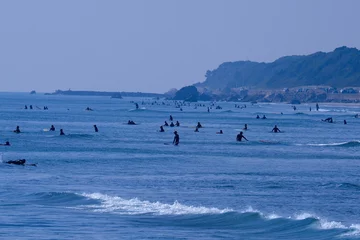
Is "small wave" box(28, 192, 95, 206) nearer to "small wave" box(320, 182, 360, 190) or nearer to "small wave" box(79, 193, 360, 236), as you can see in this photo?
"small wave" box(79, 193, 360, 236)

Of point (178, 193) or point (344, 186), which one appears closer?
point (178, 193)

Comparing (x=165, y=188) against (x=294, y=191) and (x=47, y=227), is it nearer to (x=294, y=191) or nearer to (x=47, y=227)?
(x=294, y=191)

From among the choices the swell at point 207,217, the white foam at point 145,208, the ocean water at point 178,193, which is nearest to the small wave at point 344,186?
the ocean water at point 178,193

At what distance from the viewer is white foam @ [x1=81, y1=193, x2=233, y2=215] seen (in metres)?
31.7

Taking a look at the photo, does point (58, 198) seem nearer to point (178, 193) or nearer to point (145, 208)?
point (145, 208)

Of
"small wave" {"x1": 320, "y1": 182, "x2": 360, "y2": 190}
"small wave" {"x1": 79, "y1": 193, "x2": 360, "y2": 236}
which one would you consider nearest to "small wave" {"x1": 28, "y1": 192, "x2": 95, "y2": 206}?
"small wave" {"x1": 79, "y1": 193, "x2": 360, "y2": 236}

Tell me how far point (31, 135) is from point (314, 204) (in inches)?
1868

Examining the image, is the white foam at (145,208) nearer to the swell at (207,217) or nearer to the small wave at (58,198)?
the swell at (207,217)

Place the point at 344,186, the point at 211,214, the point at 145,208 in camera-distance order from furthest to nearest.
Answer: the point at 344,186 < the point at 145,208 < the point at 211,214

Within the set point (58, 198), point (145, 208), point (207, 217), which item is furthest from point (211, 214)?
point (58, 198)

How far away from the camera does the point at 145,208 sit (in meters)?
32.4

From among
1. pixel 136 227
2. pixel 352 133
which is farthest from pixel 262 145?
pixel 136 227

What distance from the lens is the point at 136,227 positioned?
28.9 metres

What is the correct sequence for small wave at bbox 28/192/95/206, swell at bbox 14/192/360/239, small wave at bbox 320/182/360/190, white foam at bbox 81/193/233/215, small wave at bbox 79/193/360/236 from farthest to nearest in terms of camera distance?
small wave at bbox 320/182/360/190 < small wave at bbox 28/192/95/206 < white foam at bbox 81/193/233/215 < small wave at bbox 79/193/360/236 < swell at bbox 14/192/360/239
